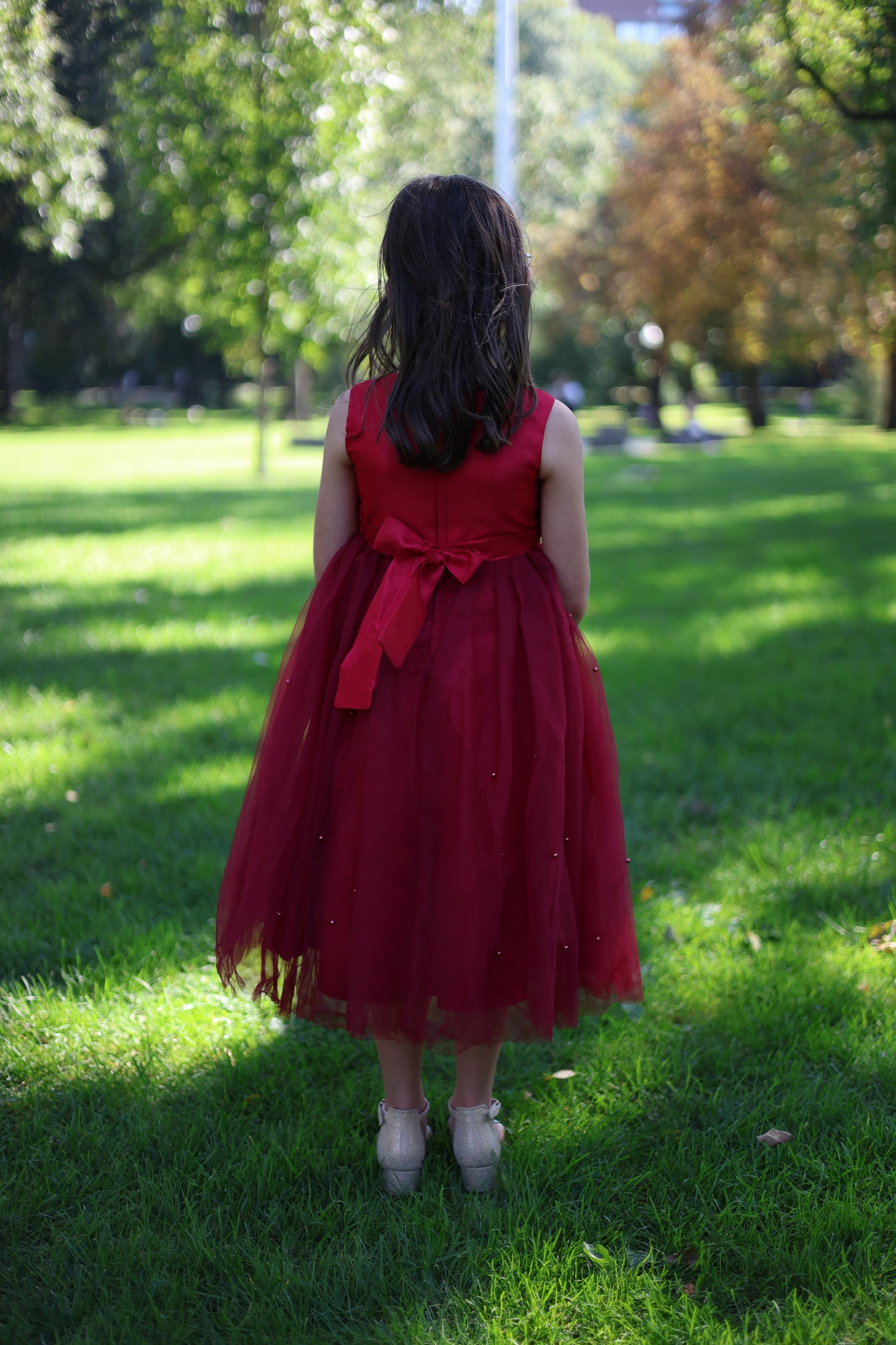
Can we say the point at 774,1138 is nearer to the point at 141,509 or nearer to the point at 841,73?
the point at 841,73

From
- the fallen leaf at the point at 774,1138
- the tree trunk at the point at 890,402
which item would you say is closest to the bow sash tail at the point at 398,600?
the fallen leaf at the point at 774,1138

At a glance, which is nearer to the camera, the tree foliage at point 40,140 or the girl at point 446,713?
the girl at point 446,713

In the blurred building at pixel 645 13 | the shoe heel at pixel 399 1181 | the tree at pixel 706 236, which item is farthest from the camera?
the tree at pixel 706 236

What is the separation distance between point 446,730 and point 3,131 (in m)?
5.04

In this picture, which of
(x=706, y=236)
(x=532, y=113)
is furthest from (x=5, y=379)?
(x=706, y=236)

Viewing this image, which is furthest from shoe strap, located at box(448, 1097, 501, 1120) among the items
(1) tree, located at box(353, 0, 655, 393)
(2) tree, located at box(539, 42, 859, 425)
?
(2) tree, located at box(539, 42, 859, 425)

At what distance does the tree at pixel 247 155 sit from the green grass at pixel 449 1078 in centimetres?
366

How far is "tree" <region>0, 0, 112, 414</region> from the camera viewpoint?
17.7 feet

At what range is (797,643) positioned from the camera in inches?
288

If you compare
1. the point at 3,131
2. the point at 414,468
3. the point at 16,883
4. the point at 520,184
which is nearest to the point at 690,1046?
the point at 414,468

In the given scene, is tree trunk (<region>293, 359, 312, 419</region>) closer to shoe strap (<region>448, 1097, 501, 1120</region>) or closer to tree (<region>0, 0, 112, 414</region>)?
tree (<region>0, 0, 112, 414</region>)

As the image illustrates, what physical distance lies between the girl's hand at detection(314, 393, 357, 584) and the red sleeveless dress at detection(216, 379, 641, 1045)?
0.11 feet

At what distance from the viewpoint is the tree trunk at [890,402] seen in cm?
3478

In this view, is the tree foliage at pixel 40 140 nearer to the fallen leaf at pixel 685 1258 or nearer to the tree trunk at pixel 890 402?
the fallen leaf at pixel 685 1258
